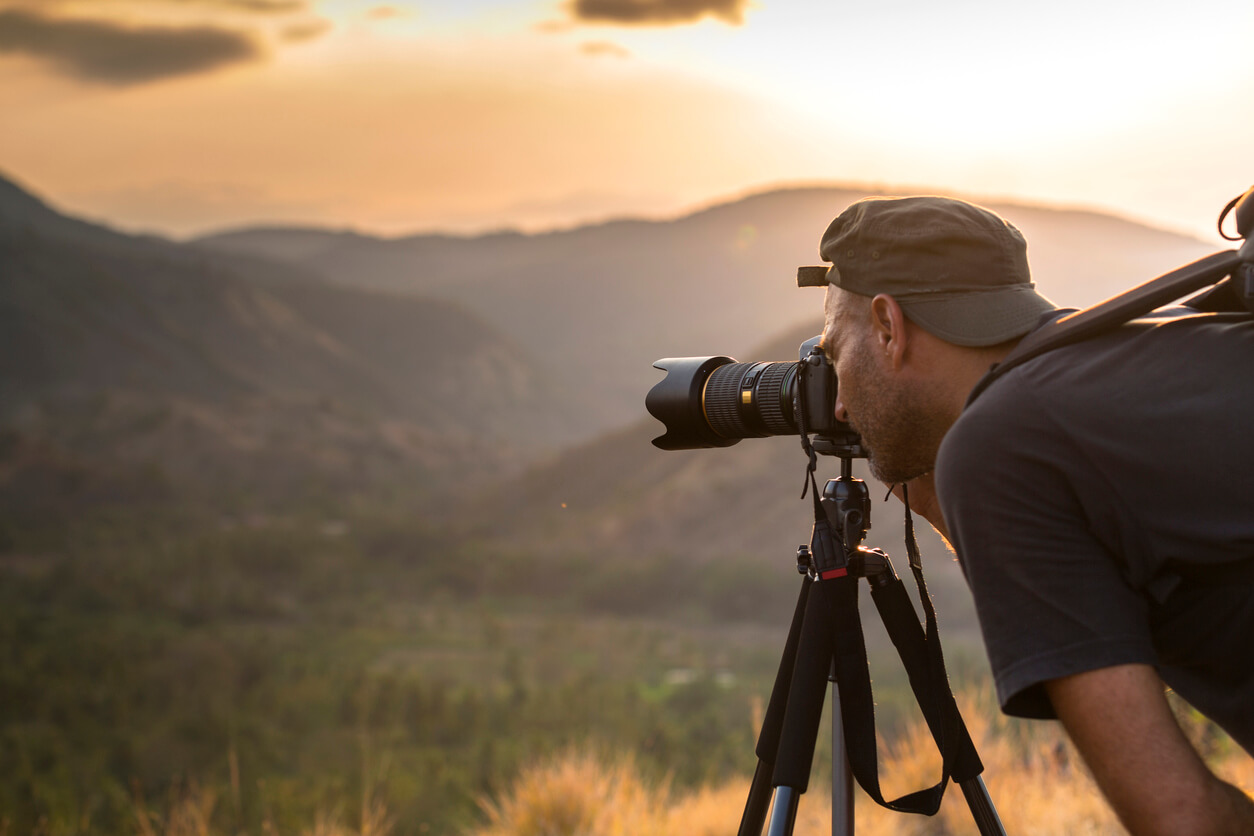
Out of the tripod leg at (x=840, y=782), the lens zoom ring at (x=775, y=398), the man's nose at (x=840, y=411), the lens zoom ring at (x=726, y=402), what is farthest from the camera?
the lens zoom ring at (x=726, y=402)

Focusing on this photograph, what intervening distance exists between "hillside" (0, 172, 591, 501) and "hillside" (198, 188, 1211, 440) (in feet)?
18.6

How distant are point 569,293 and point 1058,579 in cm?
7592

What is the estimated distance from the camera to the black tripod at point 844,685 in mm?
1717

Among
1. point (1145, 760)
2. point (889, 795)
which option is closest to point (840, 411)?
point (1145, 760)

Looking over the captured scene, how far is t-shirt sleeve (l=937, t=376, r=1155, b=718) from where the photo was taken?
1.11m

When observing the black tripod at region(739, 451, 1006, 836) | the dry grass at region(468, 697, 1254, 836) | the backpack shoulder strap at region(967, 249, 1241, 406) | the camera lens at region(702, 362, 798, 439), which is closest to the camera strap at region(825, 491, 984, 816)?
the black tripod at region(739, 451, 1006, 836)

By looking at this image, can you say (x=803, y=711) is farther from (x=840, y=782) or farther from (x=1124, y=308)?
(x=1124, y=308)

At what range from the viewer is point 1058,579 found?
1.12 m

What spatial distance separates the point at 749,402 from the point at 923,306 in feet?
2.07

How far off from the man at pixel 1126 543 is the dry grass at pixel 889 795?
2373 millimetres

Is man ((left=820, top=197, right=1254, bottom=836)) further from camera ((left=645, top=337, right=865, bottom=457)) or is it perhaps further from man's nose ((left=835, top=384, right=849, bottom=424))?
camera ((left=645, top=337, right=865, bottom=457))

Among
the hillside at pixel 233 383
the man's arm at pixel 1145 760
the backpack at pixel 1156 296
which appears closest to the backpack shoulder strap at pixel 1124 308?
the backpack at pixel 1156 296

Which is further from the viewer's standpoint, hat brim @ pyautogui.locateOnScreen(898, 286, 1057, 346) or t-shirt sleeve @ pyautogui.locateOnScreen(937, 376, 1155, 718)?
hat brim @ pyautogui.locateOnScreen(898, 286, 1057, 346)

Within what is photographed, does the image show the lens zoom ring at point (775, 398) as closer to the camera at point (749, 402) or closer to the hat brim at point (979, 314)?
the camera at point (749, 402)
